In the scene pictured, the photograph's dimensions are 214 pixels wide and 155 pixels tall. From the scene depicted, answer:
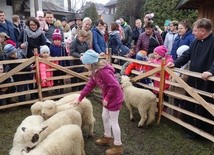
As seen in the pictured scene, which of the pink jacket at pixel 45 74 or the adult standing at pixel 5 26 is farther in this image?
the adult standing at pixel 5 26

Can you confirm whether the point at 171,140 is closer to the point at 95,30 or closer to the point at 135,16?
the point at 95,30

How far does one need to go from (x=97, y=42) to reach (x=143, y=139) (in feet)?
11.5

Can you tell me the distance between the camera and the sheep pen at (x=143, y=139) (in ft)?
14.8

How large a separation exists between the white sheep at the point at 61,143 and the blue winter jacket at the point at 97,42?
12.8ft

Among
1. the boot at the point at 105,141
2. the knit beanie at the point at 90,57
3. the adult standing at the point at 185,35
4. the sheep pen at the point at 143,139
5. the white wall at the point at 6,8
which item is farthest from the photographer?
the white wall at the point at 6,8

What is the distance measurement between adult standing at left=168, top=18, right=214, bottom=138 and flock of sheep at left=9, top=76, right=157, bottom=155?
853 millimetres

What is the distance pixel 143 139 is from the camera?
493 cm

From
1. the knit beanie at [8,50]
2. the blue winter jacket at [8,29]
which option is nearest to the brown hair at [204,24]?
the knit beanie at [8,50]

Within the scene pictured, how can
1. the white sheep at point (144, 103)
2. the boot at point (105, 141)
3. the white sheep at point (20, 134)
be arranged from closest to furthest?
the white sheep at point (20, 134) → the boot at point (105, 141) → the white sheep at point (144, 103)

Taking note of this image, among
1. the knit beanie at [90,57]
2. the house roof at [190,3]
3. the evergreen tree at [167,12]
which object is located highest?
the evergreen tree at [167,12]

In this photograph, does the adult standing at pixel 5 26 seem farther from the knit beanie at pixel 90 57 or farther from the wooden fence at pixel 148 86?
the knit beanie at pixel 90 57

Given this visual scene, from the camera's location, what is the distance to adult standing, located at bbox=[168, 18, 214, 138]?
175 inches

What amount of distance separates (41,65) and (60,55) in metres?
0.88

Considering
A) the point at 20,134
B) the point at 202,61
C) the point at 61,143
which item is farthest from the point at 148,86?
the point at 20,134
